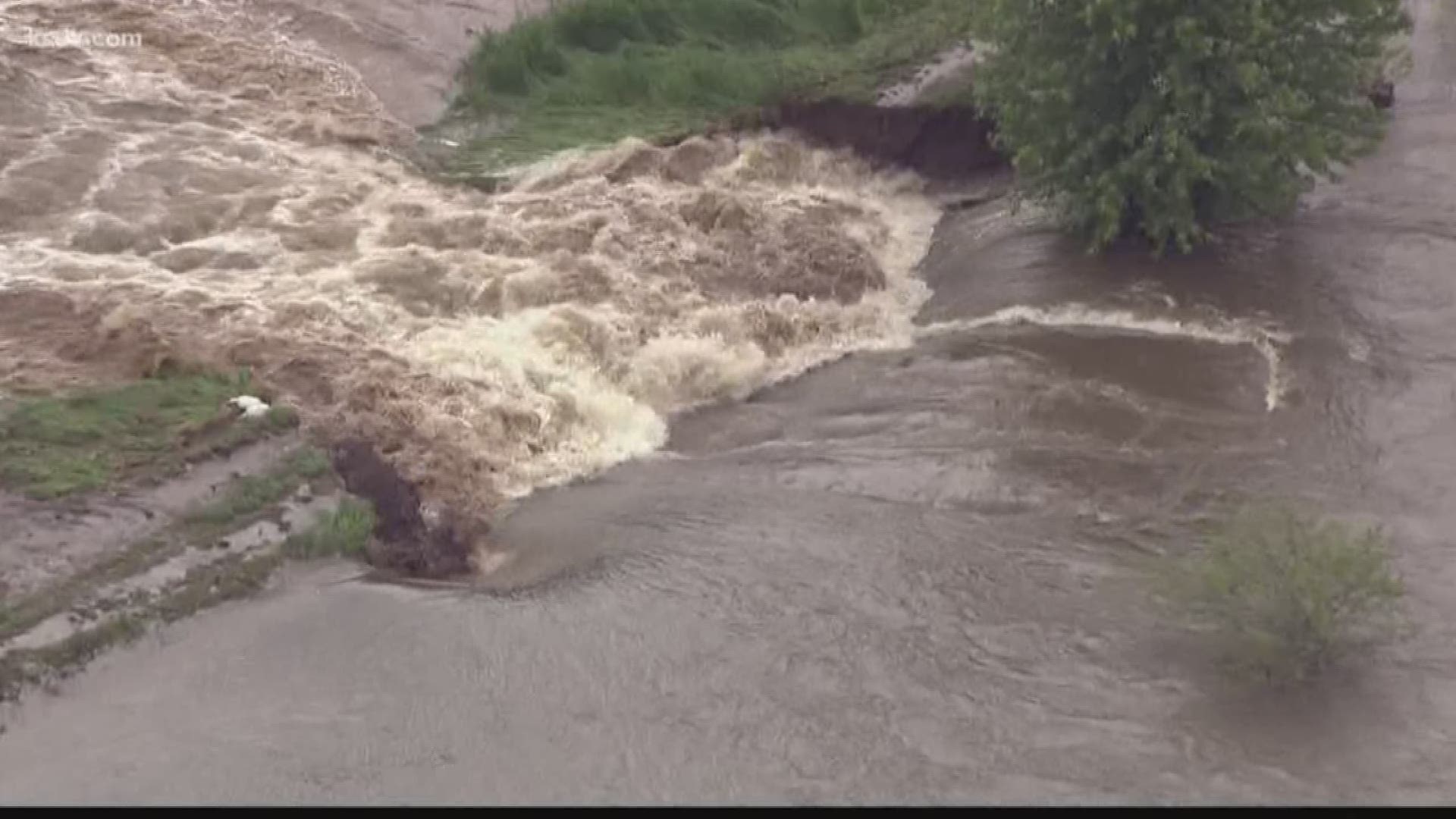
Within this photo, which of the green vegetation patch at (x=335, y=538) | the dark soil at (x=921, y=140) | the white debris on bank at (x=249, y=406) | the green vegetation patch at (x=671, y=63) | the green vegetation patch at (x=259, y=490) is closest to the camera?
the green vegetation patch at (x=335, y=538)

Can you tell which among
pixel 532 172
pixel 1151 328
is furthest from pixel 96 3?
pixel 1151 328

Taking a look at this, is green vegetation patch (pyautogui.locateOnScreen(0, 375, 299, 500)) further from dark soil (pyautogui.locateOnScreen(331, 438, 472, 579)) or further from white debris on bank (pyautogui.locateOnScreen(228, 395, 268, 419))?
dark soil (pyautogui.locateOnScreen(331, 438, 472, 579))

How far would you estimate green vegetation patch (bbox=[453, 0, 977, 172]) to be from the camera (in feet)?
53.7

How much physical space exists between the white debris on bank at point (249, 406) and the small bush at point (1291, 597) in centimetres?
586

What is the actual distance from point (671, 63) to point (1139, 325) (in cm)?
654

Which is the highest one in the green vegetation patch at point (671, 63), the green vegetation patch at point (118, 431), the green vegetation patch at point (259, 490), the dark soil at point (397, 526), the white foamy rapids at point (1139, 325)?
the green vegetation patch at point (671, 63)

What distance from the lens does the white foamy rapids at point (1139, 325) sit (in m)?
12.2

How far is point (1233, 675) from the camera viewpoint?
8312 millimetres

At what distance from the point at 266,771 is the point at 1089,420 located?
6026 millimetres

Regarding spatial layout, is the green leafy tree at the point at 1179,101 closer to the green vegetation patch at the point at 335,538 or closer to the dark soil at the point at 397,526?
the dark soil at the point at 397,526

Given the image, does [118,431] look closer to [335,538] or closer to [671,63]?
[335,538]

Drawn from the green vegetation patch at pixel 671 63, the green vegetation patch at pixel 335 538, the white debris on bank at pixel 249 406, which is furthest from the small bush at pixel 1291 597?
the green vegetation patch at pixel 671 63

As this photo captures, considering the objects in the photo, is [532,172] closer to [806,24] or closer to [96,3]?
[806,24]

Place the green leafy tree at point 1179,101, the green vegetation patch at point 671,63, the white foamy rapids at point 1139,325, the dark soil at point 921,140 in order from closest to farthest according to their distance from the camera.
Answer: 1. the white foamy rapids at point 1139,325
2. the green leafy tree at point 1179,101
3. the dark soil at point 921,140
4. the green vegetation patch at point 671,63
